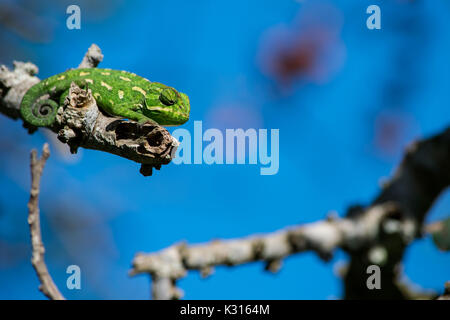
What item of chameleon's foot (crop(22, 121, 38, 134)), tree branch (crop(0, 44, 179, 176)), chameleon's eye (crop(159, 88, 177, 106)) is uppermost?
chameleon's eye (crop(159, 88, 177, 106))

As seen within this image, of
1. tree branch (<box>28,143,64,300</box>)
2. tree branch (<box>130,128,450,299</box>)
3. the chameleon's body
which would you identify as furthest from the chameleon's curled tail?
Answer: tree branch (<box>130,128,450,299</box>)

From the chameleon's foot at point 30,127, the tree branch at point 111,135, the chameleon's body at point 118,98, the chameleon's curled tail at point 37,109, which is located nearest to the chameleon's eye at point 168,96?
the chameleon's body at point 118,98

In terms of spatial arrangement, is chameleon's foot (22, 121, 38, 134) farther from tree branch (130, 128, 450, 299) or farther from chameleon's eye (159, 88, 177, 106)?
tree branch (130, 128, 450, 299)

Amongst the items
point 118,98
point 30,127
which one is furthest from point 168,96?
point 30,127

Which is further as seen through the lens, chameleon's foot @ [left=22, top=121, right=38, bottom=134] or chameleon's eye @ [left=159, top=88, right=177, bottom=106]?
chameleon's foot @ [left=22, top=121, right=38, bottom=134]

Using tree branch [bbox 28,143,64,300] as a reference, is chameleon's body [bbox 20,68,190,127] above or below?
above

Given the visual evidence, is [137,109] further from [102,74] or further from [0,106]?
[0,106]

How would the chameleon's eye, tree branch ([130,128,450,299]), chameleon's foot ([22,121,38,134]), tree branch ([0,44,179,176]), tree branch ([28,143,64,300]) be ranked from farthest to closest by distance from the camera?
tree branch ([130,128,450,299])
chameleon's foot ([22,121,38,134])
the chameleon's eye
tree branch ([28,143,64,300])
tree branch ([0,44,179,176])
